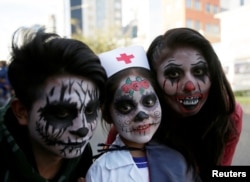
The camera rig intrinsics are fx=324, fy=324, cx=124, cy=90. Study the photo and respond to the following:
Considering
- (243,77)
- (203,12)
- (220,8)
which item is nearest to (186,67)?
(243,77)

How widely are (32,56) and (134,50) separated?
0.49m

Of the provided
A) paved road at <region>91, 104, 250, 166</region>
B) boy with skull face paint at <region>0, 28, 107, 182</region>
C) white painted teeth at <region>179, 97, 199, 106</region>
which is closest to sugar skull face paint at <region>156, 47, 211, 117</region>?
white painted teeth at <region>179, 97, 199, 106</region>

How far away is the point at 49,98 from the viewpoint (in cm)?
118

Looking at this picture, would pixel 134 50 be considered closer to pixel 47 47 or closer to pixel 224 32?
pixel 47 47

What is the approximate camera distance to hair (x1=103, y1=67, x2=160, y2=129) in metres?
1.38

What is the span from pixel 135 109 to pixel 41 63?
43 cm

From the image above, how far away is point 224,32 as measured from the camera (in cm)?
1783

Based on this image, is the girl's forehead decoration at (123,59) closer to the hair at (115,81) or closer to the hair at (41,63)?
the hair at (115,81)

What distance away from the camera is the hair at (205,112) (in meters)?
1.47

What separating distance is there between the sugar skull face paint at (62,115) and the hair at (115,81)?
0.17 meters

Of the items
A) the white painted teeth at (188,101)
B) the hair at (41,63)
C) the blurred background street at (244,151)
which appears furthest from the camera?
the blurred background street at (244,151)

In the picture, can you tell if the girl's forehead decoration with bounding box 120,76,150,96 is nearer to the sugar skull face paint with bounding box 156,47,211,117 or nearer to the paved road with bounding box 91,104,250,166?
the sugar skull face paint with bounding box 156,47,211,117

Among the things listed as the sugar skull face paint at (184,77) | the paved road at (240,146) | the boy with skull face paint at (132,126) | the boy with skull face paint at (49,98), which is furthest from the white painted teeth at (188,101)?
the paved road at (240,146)

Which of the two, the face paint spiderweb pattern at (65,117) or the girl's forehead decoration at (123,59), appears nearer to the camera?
the face paint spiderweb pattern at (65,117)
